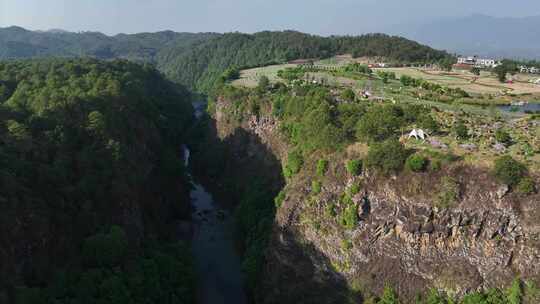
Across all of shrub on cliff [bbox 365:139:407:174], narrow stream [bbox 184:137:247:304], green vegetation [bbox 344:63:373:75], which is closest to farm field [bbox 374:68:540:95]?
green vegetation [bbox 344:63:373:75]

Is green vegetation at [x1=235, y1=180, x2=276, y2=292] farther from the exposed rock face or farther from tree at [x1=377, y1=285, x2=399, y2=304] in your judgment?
tree at [x1=377, y1=285, x2=399, y2=304]

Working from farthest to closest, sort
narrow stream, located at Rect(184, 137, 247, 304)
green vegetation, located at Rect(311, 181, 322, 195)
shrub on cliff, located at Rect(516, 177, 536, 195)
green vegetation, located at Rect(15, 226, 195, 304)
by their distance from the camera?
narrow stream, located at Rect(184, 137, 247, 304)
green vegetation, located at Rect(311, 181, 322, 195)
shrub on cliff, located at Rect(516, 177, 536, 195)
green vegetation, located at Rect(15, 226, 195, 304)

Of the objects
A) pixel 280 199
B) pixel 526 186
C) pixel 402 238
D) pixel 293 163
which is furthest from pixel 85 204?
pixel 526 186

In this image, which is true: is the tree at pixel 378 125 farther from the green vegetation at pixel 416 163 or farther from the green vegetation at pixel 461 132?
the green vegetation at pixel 461 132

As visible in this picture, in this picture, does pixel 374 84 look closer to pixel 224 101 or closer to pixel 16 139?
pixel 224 101

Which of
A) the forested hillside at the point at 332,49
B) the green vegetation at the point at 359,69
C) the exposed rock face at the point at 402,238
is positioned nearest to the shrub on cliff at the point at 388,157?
the exposed rock face at the point at 402,238

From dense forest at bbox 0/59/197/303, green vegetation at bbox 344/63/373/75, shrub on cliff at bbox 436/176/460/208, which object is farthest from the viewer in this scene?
green vegetation at bbox 344/63/373/75

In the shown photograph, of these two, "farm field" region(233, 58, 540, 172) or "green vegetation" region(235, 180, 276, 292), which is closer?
"farm field" region(233, 58, 540, 172)
